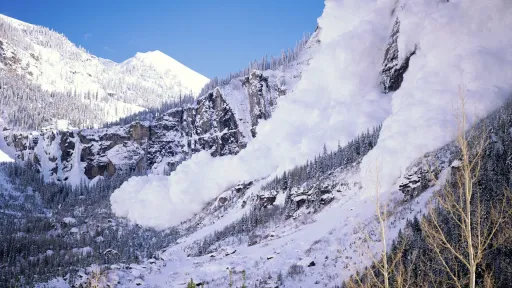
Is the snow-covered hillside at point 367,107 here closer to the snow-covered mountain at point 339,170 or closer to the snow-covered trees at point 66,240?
the snow-covered mountain at point 339,170

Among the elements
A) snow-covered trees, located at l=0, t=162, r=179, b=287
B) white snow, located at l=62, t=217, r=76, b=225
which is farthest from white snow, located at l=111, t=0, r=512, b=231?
white snow, located at l=62, t=217, r=76, b=225

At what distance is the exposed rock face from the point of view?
484ft

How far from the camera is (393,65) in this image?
153750mm

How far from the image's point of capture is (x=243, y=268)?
64062 mm

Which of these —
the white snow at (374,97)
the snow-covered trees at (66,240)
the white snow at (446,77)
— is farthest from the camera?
the snow-covered trees at (66,240)

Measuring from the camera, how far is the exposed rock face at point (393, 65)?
14762cm

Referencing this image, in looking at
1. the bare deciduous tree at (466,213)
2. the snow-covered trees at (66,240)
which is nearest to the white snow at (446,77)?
the bare deciduous tree at (466,213)

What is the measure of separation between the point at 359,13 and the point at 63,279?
170 metres

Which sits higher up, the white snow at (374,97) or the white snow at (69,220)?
the white snow at (374,97)

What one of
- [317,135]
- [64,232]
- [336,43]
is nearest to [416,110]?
[317,135]

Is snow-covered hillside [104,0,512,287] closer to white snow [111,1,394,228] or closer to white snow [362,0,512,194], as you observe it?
white snow [362,0,512,194]

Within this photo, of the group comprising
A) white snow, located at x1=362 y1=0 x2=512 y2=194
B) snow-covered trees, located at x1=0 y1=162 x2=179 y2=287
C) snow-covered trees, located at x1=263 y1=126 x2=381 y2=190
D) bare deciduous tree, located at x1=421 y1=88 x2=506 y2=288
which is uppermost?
white snow, located at x1=362 y1=0 x2=512 y2=194

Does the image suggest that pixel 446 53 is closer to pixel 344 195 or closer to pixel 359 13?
pixel 344 195

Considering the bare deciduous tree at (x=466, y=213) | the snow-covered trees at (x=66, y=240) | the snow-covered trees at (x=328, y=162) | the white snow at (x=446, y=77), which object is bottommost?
the snow-covered trees at (x=66, y=240)
